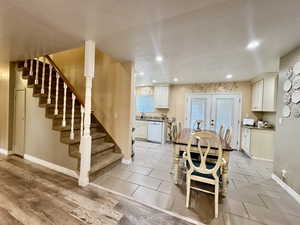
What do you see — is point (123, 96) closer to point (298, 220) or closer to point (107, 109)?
point (107, 109)

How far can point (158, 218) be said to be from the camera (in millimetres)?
1659

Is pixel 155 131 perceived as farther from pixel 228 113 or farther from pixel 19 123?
pixel 19 123

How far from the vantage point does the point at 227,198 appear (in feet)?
6.89

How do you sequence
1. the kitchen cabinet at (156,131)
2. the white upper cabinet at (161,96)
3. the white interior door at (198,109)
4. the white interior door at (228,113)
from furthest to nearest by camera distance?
the white upper cabinet at (161,96) → the kitchen cabinet at (156,131) → the white interior door at (198,109) → the white interior door at (228,113)

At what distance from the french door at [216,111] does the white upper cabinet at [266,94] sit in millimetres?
650

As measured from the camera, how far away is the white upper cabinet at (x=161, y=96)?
585cm

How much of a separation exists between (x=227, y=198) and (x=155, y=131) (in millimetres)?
3740

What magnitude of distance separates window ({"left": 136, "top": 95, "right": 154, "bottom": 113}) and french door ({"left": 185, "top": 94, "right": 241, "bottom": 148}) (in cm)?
170

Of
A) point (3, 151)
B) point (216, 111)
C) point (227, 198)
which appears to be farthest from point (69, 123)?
point (216, 111)

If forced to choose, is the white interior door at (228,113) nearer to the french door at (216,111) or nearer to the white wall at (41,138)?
the french door at (216,111)

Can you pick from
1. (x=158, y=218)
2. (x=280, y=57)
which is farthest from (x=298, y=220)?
(x=280, y=57)

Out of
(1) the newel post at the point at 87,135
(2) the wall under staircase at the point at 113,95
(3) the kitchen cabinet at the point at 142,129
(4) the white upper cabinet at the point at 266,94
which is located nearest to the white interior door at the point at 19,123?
(2) the wall under staircase at the point at 113,95

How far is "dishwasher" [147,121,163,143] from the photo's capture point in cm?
559

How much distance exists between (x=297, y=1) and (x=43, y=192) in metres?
4.02
